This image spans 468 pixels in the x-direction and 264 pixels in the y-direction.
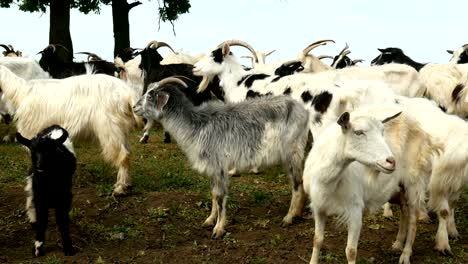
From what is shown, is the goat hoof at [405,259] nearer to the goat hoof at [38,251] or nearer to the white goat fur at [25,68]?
the goat hoof at [38,251]

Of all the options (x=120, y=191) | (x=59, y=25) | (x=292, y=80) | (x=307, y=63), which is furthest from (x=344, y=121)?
(x=59, y=25)

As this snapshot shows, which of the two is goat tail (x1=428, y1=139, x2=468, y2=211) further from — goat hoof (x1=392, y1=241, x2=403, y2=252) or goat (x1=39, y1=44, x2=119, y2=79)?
goat (x1=39, y1=44, x2=119, y2=79)

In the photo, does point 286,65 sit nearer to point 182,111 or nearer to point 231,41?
point 231,41

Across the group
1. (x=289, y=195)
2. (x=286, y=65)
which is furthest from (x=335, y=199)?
(x=286, y=65)

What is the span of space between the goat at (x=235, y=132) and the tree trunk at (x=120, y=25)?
12.5 metres

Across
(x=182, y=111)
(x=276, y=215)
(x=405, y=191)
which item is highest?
(x=182, y=111)

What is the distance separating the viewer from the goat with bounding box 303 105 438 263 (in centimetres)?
476

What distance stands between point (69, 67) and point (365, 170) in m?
7.91

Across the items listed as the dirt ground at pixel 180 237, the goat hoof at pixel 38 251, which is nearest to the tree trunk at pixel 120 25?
the dirt ground at pixel 180 237

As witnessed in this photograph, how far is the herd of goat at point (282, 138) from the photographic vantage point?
511 cm

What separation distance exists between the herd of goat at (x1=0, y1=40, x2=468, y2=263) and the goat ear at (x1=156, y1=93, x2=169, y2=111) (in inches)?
0.4

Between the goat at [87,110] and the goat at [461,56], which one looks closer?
the goat at [87,110]

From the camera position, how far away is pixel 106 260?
5.74 m

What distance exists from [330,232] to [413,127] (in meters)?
1.41
